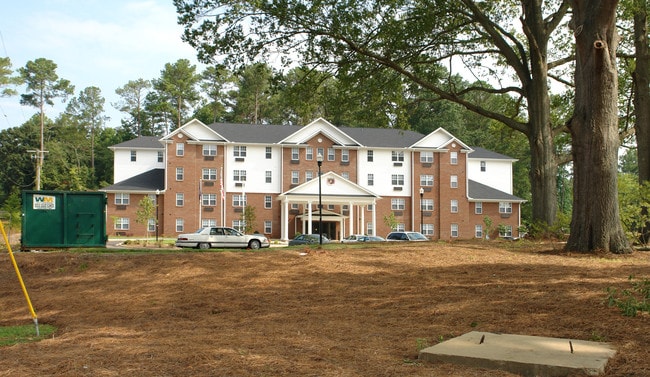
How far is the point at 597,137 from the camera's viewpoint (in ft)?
49.6

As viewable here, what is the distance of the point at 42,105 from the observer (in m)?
85.7

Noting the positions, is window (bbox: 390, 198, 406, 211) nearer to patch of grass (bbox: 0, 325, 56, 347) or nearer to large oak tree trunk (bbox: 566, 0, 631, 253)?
large oak tree trunk (bbox: 566, 0, 631, 253)

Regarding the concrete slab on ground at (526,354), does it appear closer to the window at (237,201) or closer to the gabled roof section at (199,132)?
the window at (237,201)

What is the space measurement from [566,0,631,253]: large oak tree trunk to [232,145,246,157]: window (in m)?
46.1

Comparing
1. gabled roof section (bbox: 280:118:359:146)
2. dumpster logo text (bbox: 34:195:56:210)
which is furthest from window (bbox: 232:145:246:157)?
dumpster logo text (bbox: 34:195:56:210)

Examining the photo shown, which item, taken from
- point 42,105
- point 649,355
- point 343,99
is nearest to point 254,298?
point 649,355

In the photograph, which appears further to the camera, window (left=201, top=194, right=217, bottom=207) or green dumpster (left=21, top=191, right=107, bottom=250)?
window (left=201, top=194, right=217, bottom=207)

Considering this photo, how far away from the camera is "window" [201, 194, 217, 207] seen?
58638 mm

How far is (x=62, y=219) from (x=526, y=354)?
824 inches

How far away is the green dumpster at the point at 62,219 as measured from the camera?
23266 mm

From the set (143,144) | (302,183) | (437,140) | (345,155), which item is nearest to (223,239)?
(302,183)

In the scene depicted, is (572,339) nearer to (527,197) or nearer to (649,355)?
(649,355)

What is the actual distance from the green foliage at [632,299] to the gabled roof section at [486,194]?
53.5 m

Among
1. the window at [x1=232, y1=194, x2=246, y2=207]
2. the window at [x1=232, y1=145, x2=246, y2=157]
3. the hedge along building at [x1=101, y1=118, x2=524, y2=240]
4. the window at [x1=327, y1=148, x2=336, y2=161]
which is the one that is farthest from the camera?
the window at [x1=327, y1=148, x2=336, y2=161]
